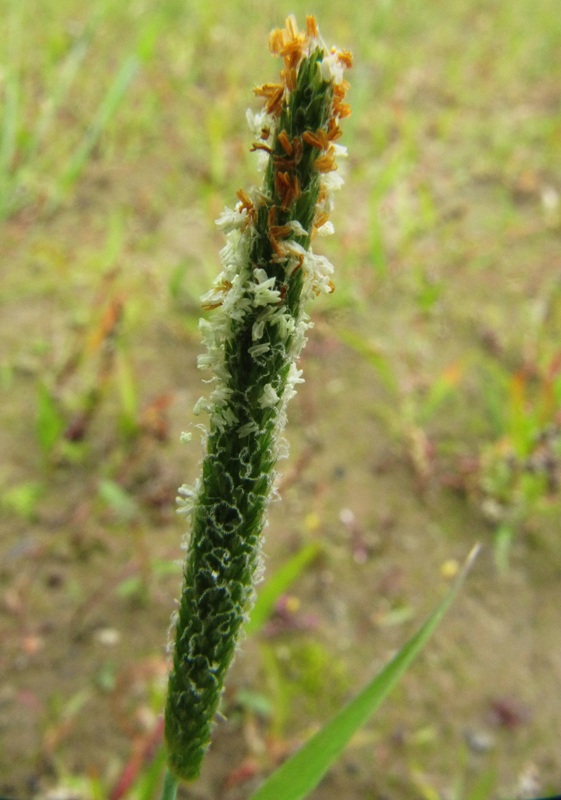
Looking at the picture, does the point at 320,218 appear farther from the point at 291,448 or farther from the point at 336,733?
the point at 291,448

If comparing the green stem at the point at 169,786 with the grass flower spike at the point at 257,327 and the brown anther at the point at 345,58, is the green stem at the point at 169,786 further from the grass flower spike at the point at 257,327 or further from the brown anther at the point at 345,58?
the brown anther at the point at 345,58

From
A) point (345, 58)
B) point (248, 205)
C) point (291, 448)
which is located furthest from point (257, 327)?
point (291, 448)

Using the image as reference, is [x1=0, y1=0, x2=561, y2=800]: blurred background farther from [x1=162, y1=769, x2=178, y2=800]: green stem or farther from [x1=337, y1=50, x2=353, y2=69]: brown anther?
[x1=337, y1=50, x2=353, y2=69]: brown anther

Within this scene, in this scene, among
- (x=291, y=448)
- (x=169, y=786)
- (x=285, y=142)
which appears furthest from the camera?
(x=291, y=448)

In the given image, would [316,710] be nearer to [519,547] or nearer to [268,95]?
[519,547]

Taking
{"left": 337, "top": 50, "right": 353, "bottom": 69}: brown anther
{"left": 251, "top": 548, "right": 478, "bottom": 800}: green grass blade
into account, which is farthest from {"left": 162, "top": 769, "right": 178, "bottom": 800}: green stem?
{"left": 337, "top": 50, "right": 353, "bottom": 69}: brown anther

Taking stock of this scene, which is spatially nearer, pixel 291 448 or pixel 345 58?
pixel 345 58
